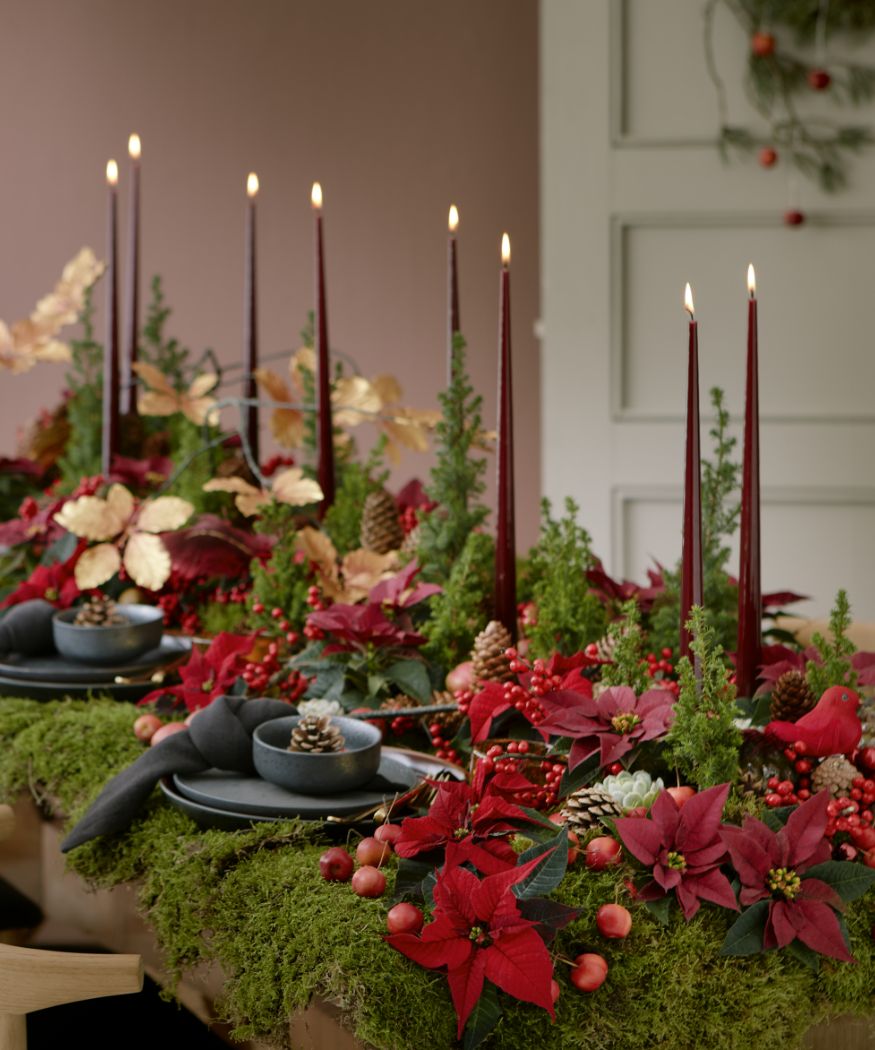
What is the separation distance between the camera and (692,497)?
0.71m

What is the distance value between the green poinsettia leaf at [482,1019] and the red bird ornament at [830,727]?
23cm

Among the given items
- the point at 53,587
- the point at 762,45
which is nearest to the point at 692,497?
the point at 53,587

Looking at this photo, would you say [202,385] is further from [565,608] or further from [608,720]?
[608,720]

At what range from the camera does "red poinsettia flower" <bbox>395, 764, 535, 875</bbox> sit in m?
0.56

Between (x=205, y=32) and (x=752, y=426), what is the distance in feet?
9.34

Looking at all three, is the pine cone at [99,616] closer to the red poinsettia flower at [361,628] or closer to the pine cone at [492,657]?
the red poinsettia flower at [361,628]

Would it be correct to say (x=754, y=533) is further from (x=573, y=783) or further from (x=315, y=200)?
(x=315, y=200)

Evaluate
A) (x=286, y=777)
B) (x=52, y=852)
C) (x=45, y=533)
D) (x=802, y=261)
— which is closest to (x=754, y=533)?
(x=286, y=777)

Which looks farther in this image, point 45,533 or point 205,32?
point 205,32

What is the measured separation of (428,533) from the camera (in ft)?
3.28

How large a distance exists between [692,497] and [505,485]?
7.4 inches

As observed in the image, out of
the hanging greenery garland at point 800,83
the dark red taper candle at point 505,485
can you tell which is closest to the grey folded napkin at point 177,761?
the dark red taper candle at point 505,485

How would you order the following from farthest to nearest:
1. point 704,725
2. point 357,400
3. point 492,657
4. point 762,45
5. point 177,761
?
point 762,45, point 357,400, point 492,657, point 177,761, point 704,725

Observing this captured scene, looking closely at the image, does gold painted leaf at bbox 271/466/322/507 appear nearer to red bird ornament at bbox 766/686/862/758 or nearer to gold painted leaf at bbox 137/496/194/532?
gold painted leaf at bbox 137/496/194/532
